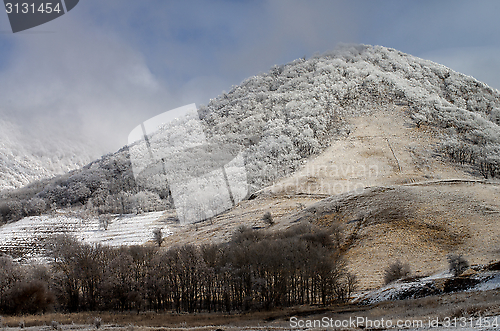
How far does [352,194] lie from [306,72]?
122952mm

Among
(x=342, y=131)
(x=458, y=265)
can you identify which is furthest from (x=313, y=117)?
(x=458, y=265)

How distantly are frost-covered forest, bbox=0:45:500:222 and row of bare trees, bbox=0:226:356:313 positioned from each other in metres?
56.8

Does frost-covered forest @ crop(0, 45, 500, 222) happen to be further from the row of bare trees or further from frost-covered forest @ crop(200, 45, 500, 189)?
the row of bare trees

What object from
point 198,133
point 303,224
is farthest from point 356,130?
point 198,133

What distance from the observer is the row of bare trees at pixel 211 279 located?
32.3 meters

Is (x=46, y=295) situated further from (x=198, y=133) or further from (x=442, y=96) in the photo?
(x=198, y=133)

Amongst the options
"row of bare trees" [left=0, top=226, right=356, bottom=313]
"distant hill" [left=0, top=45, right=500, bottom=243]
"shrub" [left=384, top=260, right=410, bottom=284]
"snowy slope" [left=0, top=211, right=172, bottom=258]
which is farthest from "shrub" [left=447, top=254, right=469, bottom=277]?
"snowy slope" [left=0, top=211, right=172, bottom=258]

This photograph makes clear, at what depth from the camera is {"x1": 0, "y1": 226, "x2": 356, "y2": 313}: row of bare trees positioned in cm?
3234

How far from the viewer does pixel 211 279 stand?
35.3m

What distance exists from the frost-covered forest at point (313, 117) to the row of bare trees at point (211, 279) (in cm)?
5683

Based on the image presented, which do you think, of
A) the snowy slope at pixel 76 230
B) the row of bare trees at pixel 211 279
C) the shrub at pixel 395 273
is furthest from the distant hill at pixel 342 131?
the shrub at pixel 395 273

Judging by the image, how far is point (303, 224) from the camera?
44094mm

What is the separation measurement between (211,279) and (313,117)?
86.0 meters

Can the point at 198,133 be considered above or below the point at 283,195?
above
